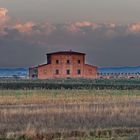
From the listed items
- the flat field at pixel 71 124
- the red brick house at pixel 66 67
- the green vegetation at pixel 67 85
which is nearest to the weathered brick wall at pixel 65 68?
the red brick house at pixel 66 67

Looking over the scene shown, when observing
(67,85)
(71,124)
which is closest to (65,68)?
(67,85)

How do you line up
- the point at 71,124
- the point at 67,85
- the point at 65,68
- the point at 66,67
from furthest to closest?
the point at 65,68 → the point at 66,67 → the point at 67,85 → the point at 71,124

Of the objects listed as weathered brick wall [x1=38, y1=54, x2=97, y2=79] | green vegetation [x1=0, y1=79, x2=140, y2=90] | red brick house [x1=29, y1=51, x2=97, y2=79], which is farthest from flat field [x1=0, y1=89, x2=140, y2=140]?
red brick house [x1=29, y1=51, x2=97, y2=79]

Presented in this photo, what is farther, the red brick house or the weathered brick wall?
the red brick house

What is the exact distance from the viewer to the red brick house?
399 ft

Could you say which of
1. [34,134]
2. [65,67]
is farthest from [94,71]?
[34,134]

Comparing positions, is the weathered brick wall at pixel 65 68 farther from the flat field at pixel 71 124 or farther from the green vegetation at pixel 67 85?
the flat field at pixel 71 124

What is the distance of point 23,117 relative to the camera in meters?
25.8

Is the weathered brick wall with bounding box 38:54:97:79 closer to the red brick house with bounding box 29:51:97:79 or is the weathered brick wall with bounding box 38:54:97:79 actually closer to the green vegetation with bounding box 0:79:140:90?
the red brick house with bounding box 29:51:97:79

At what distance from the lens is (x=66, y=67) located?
399ft

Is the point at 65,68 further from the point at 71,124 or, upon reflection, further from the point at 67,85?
the point at 71,124

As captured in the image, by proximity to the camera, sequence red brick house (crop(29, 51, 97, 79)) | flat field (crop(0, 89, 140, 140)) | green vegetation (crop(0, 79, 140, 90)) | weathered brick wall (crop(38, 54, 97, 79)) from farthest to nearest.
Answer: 1. red brick house (crop(29, 51, 97, 79))
2. weathered brick wall (crop(38, 54, 97, 79))
3. green vegetation (crop(0, 79, 140, 90))
4. flat field (crop(0, 89, 140, 140))

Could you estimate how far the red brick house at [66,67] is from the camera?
4783 inches

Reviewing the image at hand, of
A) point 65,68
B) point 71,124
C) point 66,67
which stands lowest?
point 71,124
